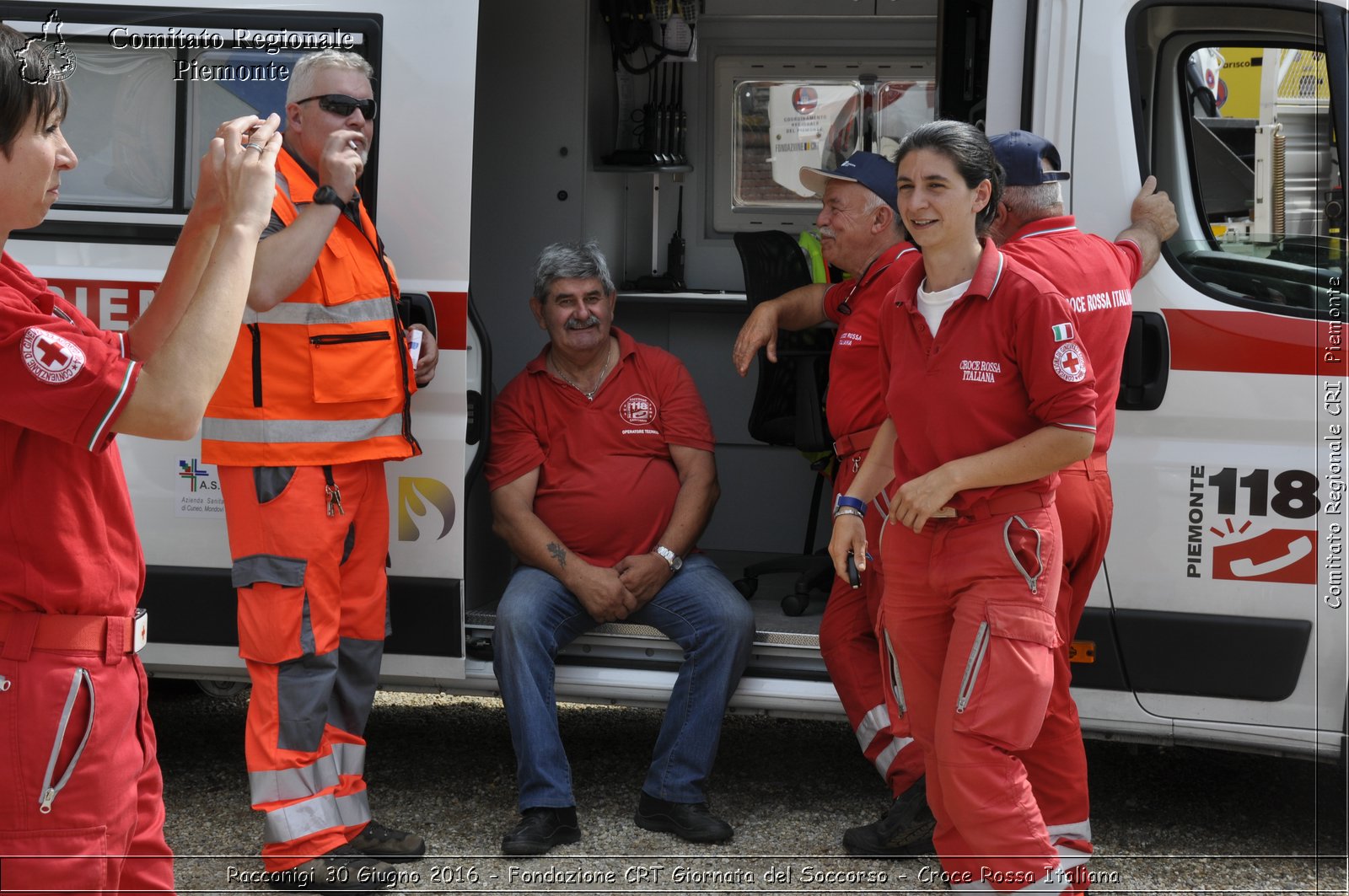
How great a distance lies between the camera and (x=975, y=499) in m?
2.58

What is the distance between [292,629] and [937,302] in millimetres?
1698

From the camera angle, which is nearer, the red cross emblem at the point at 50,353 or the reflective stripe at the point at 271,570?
the red cross emblem at the point at 50,353

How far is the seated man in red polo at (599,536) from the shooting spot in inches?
141

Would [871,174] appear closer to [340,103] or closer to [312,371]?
[340,103]

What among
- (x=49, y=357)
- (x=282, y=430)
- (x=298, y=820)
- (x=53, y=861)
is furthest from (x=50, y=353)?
(x=298, y=820)

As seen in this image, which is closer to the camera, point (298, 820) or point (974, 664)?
point (974, 664)

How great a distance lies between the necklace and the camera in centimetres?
405

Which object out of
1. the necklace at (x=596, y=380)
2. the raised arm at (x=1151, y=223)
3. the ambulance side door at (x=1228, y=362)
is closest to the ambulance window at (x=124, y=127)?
the necklace at (x=596, y=380)

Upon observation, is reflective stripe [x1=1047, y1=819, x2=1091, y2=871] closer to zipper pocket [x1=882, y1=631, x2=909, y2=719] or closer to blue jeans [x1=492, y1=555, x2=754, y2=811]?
zipper pocket [x1=882, y1=631, x2=909, y2=719]

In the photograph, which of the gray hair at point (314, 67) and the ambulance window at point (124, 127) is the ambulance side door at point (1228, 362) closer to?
the gray hair at point (314, 67)

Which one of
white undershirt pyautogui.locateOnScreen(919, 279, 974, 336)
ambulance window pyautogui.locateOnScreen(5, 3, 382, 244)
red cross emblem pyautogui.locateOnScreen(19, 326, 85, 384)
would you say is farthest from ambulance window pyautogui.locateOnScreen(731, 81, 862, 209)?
red cross emblem pyautogui.locateOnScreen(19, 326, 85, 384)

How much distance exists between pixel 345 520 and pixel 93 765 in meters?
1.46

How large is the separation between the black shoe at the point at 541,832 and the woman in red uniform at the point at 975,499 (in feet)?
3.83

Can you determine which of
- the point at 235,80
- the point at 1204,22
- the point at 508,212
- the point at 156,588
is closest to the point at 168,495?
the point at 156,588
